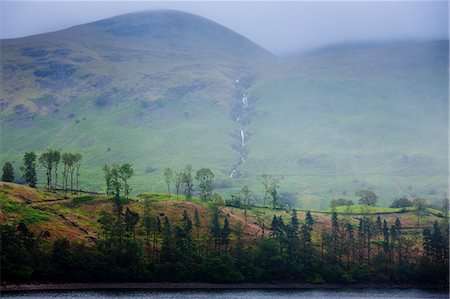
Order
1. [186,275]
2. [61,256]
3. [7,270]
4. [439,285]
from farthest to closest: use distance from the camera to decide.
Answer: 1. [439,285]
2. [186,275]
3. [61,256]
4. [7,270]

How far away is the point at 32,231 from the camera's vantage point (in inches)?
6476

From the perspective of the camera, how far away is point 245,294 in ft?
480

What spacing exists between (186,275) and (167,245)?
10.1 metres

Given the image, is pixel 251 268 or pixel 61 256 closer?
pixel 61 256

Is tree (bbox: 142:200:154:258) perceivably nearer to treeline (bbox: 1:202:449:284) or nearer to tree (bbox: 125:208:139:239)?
treeline (bbox: 1:202:449:284)

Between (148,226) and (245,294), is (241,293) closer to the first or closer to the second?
(245,294)

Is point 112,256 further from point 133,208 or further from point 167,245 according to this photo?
point 133,208

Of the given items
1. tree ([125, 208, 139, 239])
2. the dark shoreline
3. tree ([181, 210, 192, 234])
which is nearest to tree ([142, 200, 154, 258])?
tree ([125, 208, 139, 239])

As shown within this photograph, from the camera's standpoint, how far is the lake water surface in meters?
134

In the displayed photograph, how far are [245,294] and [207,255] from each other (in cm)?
2335

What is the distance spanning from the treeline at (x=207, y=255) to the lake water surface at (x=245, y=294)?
8.14 metres

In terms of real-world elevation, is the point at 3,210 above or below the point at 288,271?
above

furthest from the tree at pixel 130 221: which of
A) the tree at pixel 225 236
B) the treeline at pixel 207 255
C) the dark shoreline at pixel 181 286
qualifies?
the tree at pixel 225 236

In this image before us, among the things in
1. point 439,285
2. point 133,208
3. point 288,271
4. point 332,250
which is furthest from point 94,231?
point 439,285
